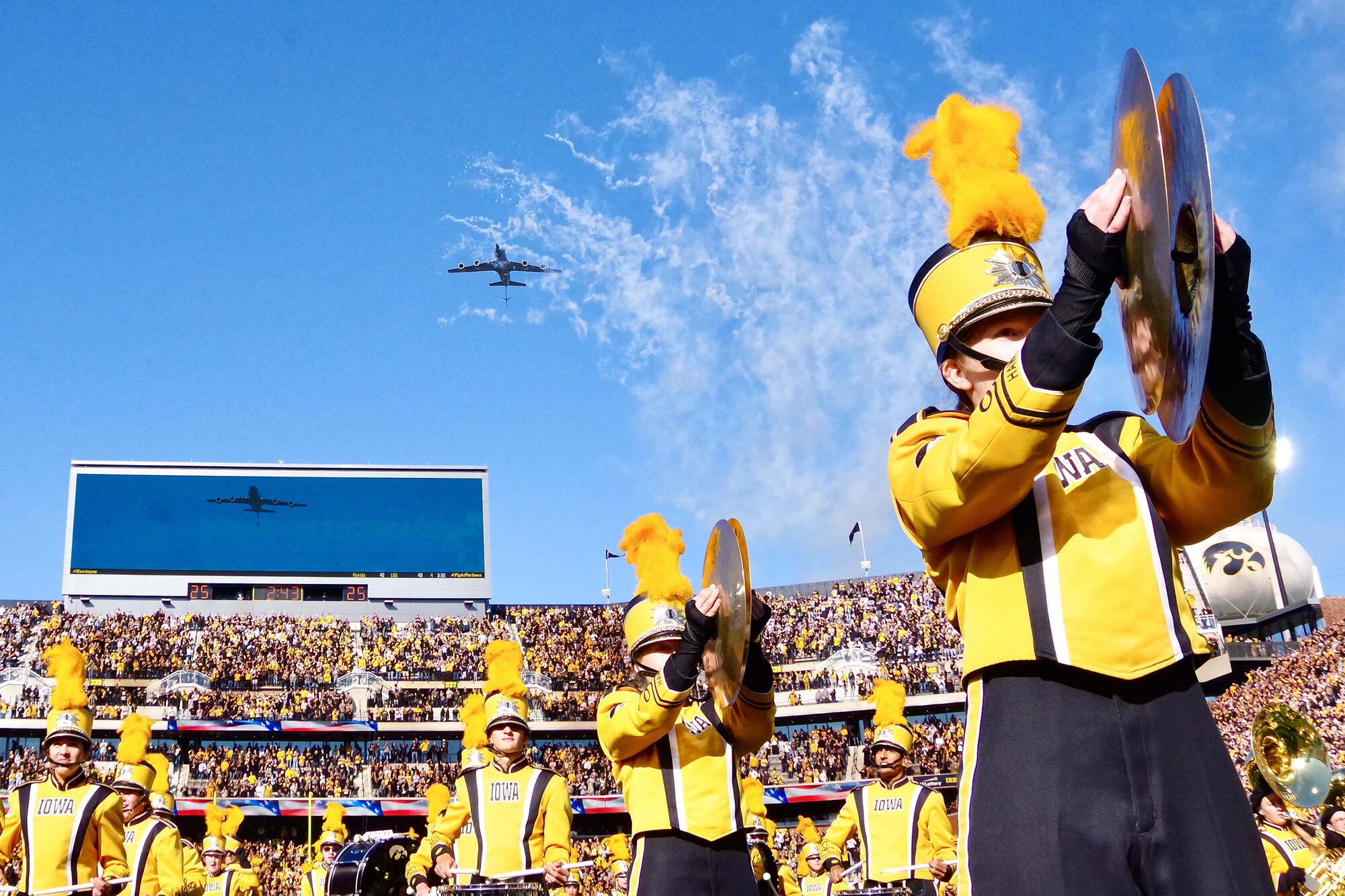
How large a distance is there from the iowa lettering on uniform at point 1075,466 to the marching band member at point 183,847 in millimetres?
8098

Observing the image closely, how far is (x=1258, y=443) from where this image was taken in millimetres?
2684

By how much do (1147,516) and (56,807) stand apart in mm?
7506

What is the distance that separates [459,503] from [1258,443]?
1740 inches

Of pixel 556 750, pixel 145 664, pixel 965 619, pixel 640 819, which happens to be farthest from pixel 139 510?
pixel 965 619

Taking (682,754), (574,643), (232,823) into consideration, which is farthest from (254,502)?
(682,754)

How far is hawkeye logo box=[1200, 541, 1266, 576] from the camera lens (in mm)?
45969

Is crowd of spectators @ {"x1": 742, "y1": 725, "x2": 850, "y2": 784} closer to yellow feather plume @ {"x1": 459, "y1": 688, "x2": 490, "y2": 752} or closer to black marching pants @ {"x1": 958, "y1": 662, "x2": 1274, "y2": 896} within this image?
yellow feather plume @ {"x1": 459, "y1": 688, "x2": 490, "y2": 752}

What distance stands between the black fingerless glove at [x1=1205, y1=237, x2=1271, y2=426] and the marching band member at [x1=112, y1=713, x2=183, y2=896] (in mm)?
8469

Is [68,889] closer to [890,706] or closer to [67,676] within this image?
[67,676]

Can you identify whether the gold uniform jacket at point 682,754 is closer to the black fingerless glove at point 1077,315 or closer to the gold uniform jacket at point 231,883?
the black fingerless glove at point 1077,315

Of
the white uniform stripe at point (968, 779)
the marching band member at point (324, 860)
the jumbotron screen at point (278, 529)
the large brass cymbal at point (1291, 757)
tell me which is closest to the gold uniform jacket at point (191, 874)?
the marching band member at point (324, 860)

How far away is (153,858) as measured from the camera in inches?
384

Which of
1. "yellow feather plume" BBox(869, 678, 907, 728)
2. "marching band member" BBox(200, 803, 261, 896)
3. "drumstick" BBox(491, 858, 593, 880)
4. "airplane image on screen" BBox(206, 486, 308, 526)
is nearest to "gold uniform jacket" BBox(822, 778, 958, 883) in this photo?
"yellow feather plume" BBox(869, 678, 907, 728)

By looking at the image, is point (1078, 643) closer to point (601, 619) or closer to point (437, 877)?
point (437, 877)
